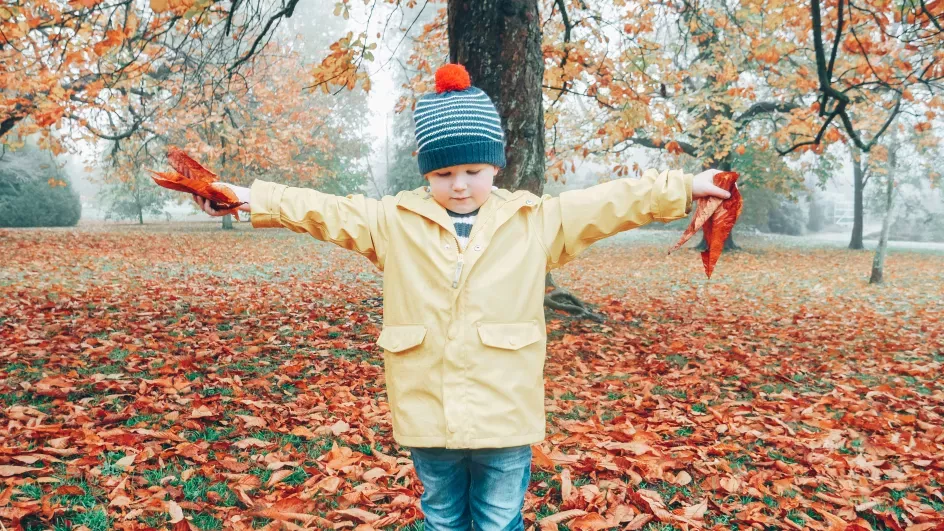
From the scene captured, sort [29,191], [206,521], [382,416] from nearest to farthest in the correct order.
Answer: [206,521], [382,416], [29,191]

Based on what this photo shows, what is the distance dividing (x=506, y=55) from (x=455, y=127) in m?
3.44

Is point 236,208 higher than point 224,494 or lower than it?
higher

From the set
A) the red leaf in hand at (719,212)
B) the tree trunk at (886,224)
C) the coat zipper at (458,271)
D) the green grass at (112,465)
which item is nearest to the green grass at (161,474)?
the green grass at (112,465)

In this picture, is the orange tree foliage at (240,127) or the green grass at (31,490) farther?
the orange tree foliage at (240,127)

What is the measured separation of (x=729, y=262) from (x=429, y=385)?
1486 cm

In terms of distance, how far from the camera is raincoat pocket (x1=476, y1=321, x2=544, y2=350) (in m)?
1.66

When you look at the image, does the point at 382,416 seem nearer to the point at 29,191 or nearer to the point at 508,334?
the point at 508,334

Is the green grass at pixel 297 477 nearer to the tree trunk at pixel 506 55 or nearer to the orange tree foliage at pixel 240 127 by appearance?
the tree trunk at pixel 506 55

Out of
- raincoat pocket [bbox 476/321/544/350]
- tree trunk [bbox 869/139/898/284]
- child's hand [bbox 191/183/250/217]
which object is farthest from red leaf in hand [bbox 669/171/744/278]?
tree trunk [bbox 869/139/898/284]

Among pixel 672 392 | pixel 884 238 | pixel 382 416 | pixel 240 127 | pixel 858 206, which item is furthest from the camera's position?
pixel 858 206

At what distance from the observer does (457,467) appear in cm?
182

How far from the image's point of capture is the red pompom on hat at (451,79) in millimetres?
1803

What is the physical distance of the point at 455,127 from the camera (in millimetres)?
1710

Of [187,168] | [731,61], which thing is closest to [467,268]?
[187,168]
